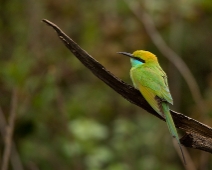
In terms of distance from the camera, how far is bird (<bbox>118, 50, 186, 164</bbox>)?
82.4 inches

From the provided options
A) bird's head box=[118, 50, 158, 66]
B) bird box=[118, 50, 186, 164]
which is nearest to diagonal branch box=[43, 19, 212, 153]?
bird box=[118, 50, 186, 164]

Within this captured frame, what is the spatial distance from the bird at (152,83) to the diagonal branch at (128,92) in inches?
2.4

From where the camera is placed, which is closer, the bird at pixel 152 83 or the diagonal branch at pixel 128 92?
the diagonal branch at pixel 128 92

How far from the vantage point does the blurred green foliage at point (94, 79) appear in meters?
3.84

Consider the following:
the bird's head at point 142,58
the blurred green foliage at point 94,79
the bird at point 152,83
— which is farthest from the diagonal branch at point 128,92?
the blurred green foliage at point 94,79

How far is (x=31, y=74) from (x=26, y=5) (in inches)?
41.5

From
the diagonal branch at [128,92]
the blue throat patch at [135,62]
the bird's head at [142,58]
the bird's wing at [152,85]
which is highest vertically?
the bird's head at [142,58]

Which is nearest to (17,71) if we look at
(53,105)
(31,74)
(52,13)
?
(31,74)

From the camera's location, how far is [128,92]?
81.0 inches

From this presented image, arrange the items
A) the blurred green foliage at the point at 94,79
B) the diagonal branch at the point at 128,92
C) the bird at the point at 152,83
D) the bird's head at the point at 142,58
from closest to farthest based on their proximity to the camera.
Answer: the diagonal branch at the point at 128,92, the bird at the point at 152,83, the bird's head at the point at 142,58, the blurred green foliage at the point at 94,79

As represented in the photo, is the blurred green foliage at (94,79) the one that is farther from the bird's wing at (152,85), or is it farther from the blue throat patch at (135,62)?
the bird's wing at (152,85)

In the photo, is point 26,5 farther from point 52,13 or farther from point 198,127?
point 198,127

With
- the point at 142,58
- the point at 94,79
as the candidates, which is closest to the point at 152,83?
the point at 142,58

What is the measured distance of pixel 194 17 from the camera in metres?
4.52
